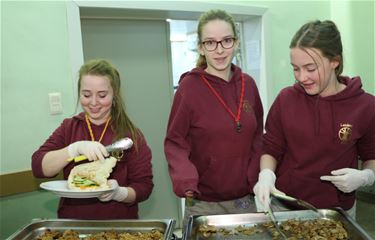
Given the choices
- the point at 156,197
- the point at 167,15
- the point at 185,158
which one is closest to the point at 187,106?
the point at 185,158

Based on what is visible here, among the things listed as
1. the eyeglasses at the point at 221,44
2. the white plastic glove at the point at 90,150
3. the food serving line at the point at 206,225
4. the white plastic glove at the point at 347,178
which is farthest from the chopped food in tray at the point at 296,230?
the eyeglasses at the point at 221,44

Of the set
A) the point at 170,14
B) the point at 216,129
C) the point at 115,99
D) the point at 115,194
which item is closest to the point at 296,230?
the point at 216,129

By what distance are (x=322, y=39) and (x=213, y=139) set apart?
0.61 metres

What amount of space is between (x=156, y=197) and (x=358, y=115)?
7.38 ft

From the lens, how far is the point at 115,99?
159 centimetres

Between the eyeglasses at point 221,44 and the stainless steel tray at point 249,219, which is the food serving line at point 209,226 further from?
the eyeglasses at point 221,44

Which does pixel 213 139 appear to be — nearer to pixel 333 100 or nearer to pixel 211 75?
pixel 211 75

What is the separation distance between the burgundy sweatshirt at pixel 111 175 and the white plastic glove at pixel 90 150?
15 centimetres

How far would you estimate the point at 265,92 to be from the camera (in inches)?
132

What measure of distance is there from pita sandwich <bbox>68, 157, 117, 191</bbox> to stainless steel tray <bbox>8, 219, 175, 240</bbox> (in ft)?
0.50

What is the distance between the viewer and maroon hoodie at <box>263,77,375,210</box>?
145cm

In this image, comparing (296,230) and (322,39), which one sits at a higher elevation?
(322,39)

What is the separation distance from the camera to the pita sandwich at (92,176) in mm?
1327

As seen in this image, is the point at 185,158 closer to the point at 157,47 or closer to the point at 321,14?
Answer: the point at 157,47
